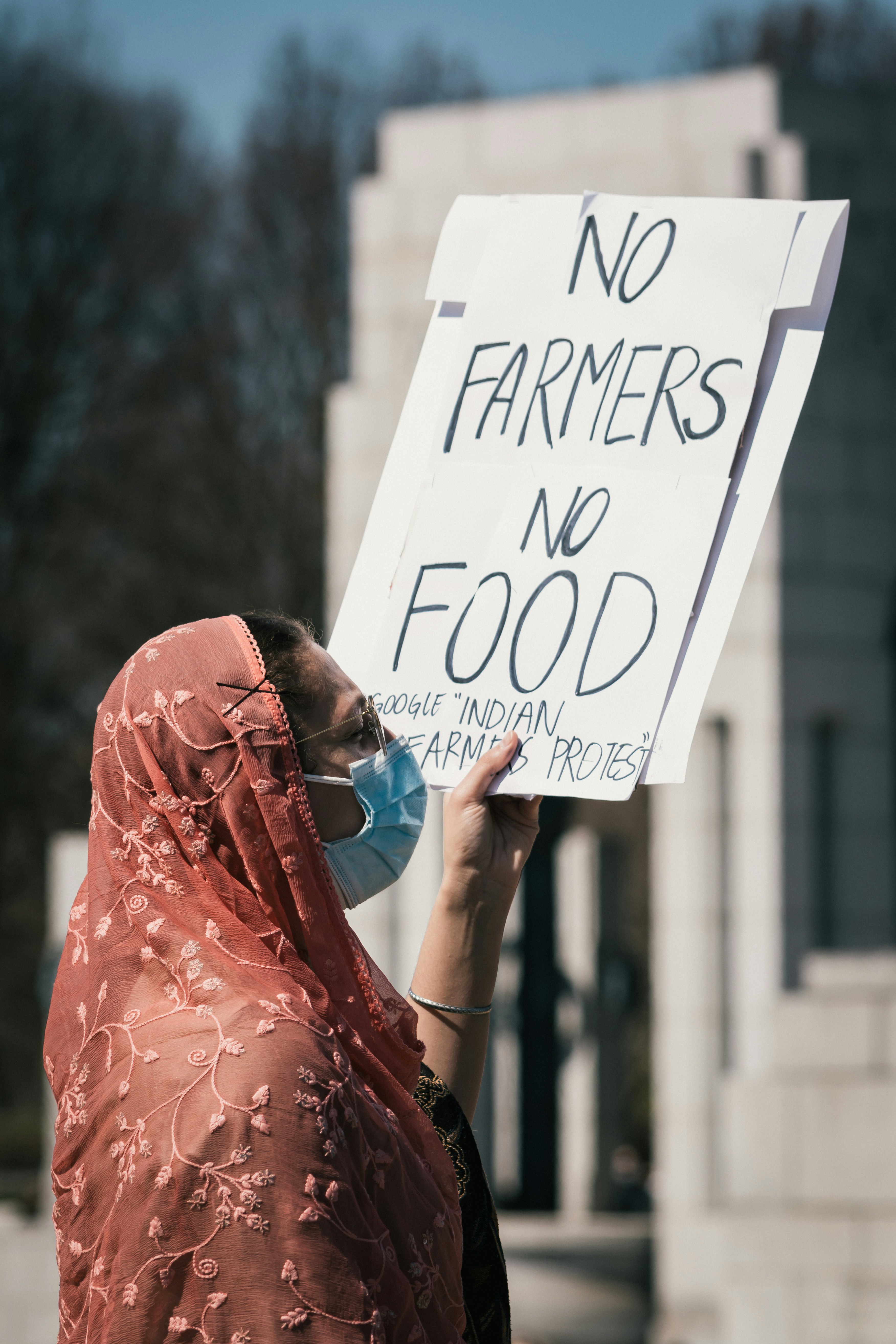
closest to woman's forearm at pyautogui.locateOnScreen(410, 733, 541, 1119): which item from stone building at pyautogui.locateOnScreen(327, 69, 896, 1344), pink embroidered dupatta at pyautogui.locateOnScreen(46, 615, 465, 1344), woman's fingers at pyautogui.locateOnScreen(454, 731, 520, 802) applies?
woman's fingers at pyautogui.locateOnScreen(454, 731, 520, 802)

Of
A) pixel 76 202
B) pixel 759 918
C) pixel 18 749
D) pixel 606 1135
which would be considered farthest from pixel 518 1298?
pixel 76 202

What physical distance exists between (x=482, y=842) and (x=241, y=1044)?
0.62 metres

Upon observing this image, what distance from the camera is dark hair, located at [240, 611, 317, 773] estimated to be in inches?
73.4

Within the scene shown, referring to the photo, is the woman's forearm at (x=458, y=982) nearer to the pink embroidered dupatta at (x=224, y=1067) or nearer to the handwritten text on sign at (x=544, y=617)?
the handwritten text on sign at (x=544, y=617)

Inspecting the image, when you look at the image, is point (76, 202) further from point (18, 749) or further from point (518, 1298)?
point (518, 1298)

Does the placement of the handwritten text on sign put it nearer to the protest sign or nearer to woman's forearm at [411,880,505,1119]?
the protest sign

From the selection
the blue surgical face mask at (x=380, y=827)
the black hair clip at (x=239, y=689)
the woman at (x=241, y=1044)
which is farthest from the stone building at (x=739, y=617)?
the black hair clip at (x=239, y=689)

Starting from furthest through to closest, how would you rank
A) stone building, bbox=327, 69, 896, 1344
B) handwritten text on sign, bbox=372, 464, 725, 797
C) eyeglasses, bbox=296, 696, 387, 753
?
stone building, bbox=327, 69, 896, 1344
handwritten text on sign, bbox=372, 464, 725, 797
eyeglasses, bbox=296, 696, 387, 753

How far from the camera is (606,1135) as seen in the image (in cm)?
1254

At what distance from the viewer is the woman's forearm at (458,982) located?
2.18 m

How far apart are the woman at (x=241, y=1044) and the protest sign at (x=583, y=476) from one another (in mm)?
262

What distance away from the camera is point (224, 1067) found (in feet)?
5.24

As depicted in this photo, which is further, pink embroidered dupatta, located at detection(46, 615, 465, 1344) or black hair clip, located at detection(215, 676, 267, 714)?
black hair clip, located at detection(215, 676, 267, 714)

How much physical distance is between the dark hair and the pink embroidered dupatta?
0.10 ft
